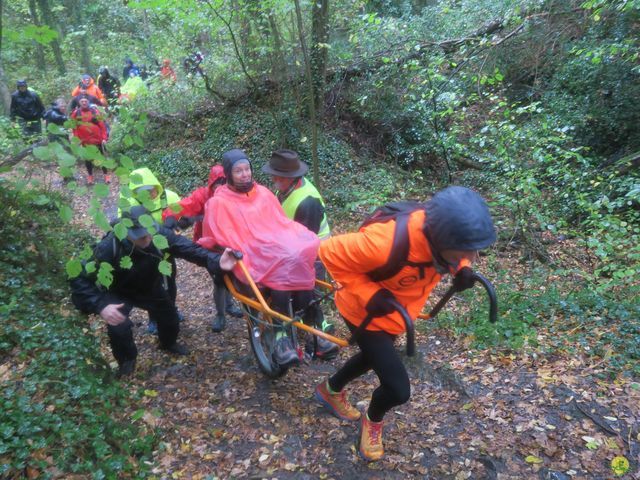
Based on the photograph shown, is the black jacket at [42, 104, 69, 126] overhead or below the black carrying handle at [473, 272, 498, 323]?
overhead

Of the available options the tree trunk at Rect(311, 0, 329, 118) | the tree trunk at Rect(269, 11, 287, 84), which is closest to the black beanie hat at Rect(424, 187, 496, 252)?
the tree trunk at Rect(311, 0, 329, 118)

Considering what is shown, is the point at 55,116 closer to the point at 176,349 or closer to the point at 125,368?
the point at 176,349

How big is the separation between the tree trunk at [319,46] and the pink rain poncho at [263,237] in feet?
20.0

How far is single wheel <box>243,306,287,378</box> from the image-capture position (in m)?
4.15

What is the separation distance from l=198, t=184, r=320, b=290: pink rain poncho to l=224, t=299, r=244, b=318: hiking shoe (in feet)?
6.86

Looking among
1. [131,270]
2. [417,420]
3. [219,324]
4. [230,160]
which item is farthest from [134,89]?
[417,420]

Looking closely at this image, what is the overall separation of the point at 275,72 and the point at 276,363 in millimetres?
8579

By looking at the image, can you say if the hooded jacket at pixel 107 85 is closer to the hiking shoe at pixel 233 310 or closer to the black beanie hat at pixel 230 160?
the hiking shoe at pixel 233 310

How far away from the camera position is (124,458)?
121 inches

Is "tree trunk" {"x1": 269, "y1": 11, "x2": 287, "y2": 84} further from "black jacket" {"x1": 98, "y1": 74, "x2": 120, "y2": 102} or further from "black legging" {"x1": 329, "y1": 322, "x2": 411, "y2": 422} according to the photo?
"black legging" {"x1": 329, "y1": 322, "x2": 411, "y2": 422}

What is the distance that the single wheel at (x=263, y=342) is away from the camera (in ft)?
13.6

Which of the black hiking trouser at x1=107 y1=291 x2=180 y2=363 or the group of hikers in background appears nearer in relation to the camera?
the black hiking trouser at x1=107 y1=291 x2=180 y2=363

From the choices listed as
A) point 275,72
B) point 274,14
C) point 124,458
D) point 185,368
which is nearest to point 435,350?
point 185,368

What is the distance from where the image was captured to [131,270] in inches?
163
